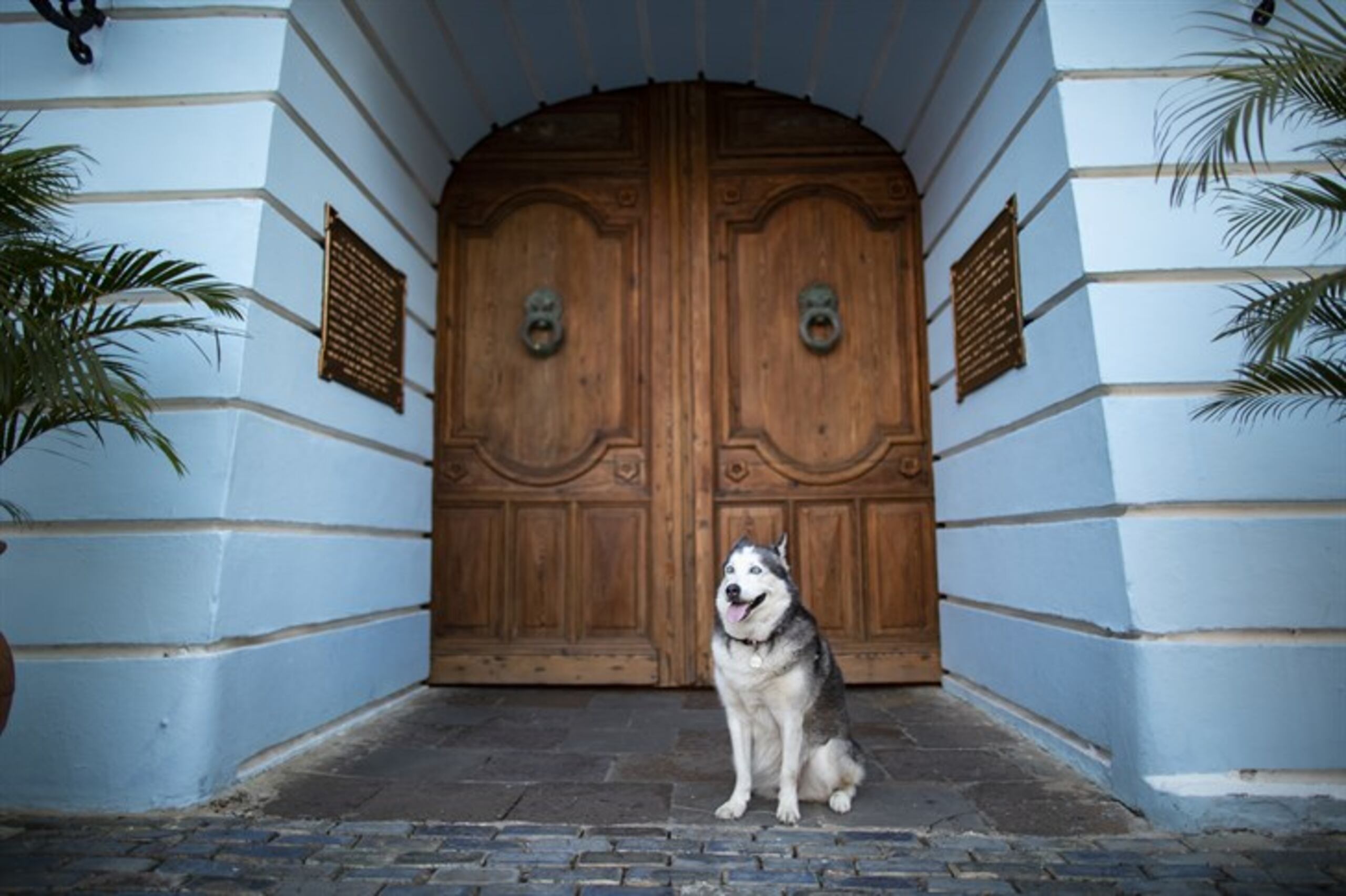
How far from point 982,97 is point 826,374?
2.05 metres

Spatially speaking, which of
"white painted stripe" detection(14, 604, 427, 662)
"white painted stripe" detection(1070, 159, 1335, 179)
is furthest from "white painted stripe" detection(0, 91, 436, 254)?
"white painted stripe" detection(1070, 159, 1335, 179)

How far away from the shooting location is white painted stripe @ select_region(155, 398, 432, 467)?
11.5 feet

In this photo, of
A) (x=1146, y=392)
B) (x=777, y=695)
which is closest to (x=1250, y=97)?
(x=1146, y=392)

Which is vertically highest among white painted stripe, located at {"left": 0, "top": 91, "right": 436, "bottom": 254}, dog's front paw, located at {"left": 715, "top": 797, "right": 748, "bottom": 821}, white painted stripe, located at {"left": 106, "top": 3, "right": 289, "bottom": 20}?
white painted stripe, located at {"left": 106, "top": 3, "right": 289, "bottom": 20}

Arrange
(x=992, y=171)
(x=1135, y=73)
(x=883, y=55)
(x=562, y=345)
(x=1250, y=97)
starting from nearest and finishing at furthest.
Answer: (x=1250, y=97) < (x=1135, y=73) < (x=992, y=171) < (x=883, y=55) < (x=562, y=345)

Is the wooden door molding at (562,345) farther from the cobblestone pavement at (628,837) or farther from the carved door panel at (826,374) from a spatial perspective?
the cobblestone pavement at (628,837)

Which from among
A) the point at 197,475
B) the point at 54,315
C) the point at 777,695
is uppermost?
the point at 54,315

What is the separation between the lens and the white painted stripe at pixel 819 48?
5.09 m

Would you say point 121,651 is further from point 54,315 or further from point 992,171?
point 992,171

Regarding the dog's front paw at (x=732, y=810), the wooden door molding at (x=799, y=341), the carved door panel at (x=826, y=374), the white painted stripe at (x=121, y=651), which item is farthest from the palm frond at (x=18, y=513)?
the wooden door molding at (x=799, y=341)

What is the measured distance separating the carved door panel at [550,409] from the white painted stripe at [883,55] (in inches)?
62.8

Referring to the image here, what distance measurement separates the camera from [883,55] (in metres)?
5.31

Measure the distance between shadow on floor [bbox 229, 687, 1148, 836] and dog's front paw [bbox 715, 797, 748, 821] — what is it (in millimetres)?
43

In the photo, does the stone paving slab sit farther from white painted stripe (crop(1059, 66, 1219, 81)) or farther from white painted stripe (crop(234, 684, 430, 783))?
white painted stripe (crop(1059, 66, 1219, 81))
